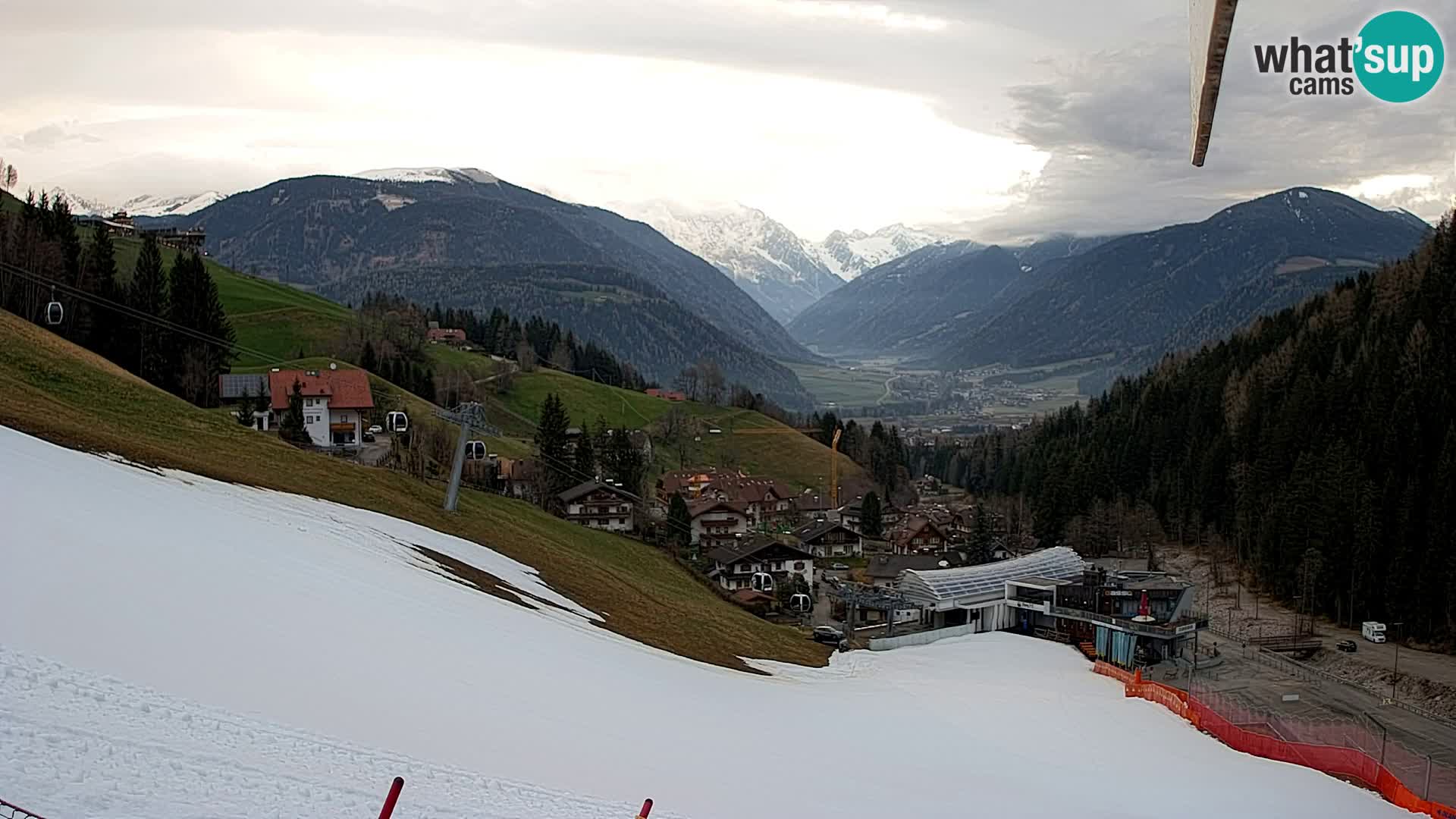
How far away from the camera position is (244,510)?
23203 mm

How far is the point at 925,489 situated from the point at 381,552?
125 meters

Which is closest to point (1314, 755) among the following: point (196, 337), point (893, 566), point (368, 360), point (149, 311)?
point (893, 566)

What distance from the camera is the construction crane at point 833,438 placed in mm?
119188

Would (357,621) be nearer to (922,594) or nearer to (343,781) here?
(343,781)

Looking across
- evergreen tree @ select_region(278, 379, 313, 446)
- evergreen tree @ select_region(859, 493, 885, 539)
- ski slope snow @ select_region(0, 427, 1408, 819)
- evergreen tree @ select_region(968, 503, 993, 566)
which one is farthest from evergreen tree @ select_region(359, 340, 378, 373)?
ski slope snow @ select_region(0, 427, 1408, 819)

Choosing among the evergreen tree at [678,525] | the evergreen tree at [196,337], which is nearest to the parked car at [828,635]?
the evergreen tree at [678,525]

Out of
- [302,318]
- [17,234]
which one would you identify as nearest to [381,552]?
[17,234]

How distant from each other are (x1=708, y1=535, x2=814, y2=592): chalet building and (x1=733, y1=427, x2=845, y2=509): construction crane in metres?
40.6

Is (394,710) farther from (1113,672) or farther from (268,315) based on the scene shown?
(268,315)

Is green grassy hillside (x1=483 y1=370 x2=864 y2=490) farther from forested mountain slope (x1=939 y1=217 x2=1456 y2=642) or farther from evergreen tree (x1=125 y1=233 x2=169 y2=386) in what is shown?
evergreen tree (x1=125 y1=233 x2=169 y2=386)

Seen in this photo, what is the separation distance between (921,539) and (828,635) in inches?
1650

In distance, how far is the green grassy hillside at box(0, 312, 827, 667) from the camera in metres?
26.6

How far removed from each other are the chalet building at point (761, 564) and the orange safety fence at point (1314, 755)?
40459mm

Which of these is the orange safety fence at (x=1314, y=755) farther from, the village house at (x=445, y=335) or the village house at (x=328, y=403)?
the village house at (x=445, y=335)
